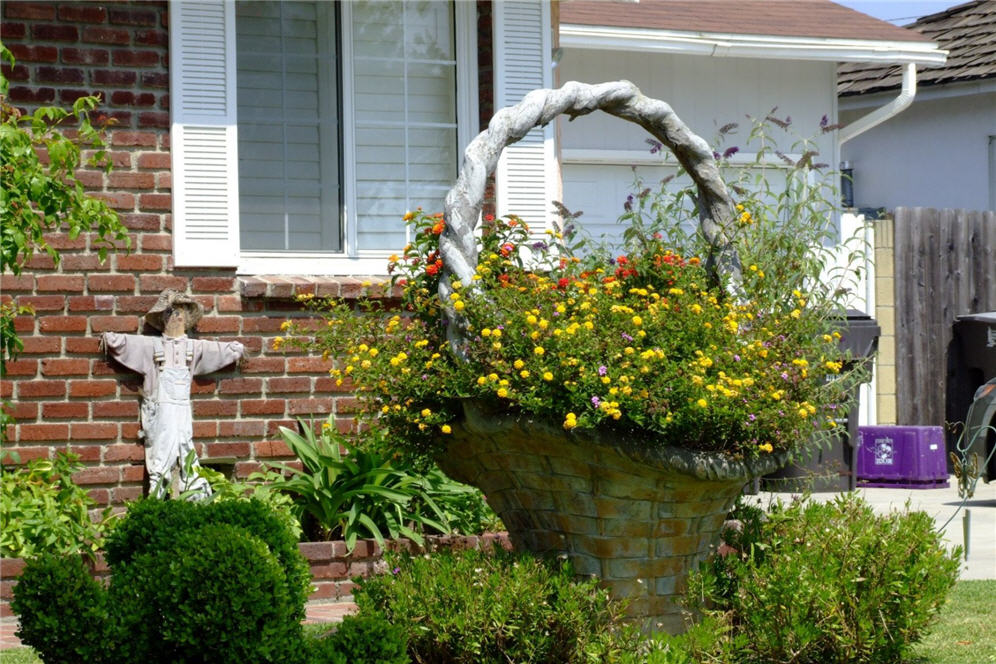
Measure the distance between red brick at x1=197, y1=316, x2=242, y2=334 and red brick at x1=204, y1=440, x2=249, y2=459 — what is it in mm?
562

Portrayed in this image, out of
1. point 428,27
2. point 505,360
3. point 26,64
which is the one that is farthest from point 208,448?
point 505,360

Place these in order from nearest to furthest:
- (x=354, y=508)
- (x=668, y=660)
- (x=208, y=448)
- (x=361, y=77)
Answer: (x=668, y=660)
(x=354, y=508)
(x=208, y=448)
(x=361, y=77)

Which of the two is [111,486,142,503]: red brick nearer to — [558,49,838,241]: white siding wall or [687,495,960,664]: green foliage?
[687,495,960,664]: green foliage

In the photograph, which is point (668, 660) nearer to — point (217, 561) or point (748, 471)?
point (748, 471)

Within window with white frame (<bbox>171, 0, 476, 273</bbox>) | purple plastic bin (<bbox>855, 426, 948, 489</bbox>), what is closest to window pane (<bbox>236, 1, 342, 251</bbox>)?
window with white frame (<bbox>171, 0, 476, 273</bbox>)

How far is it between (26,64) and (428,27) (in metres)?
2.67

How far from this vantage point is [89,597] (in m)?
4.55

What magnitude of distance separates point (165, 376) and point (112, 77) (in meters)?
1.76

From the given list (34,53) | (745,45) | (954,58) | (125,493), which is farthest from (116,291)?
(954,58)

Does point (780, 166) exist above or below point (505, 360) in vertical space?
above

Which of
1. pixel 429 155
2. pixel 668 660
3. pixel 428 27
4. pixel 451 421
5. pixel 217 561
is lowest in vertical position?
pixel 668 660

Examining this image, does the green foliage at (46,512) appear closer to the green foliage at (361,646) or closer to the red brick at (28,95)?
the red brick at (28,95)

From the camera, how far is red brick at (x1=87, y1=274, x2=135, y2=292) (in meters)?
8.24

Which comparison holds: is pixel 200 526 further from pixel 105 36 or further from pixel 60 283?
pixel 105 36
